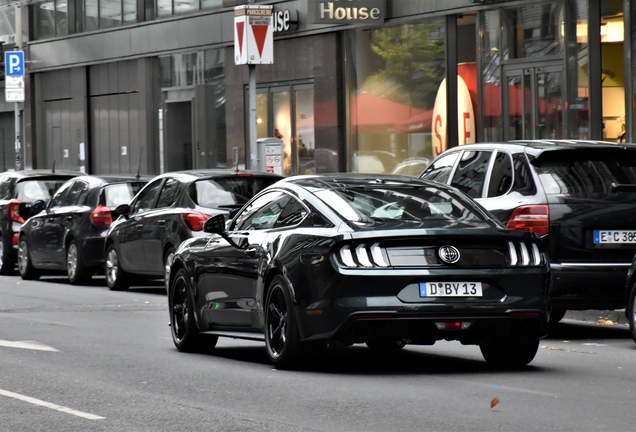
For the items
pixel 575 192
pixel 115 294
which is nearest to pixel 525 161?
pixel 575 192

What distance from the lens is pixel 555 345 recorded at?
11.9 m

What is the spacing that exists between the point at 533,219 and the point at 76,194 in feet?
34.5

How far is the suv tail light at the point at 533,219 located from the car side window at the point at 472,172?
2.58 feet

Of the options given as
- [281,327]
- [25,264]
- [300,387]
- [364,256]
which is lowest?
[25,264]

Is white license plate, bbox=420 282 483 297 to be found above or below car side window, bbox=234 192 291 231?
below

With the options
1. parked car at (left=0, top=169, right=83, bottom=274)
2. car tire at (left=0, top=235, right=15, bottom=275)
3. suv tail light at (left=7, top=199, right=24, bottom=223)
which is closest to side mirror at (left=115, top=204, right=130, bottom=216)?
parked car at (left=0, top=169, right=83, bottom=274)

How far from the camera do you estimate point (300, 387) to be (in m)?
8.79

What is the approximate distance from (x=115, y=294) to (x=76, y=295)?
0.54m

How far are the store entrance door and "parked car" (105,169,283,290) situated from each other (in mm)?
7719

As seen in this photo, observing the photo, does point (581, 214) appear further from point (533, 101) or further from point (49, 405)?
point (533, 101)

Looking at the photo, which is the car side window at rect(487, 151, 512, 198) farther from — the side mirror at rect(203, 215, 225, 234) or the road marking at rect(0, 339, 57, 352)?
the road marking at rect(0, 339, 57, 352)

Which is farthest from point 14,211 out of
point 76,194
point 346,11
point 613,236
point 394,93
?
point 613,236

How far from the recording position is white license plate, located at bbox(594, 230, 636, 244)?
1207 centimetres

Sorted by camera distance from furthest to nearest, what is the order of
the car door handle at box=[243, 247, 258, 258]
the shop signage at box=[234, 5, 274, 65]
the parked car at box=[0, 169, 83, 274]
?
the parked car at box=[0, 169, 83, 274]
the shop signage at box=[234, 5, 274, 65]
the car door handle at box=[243, 247, 258, 258]
